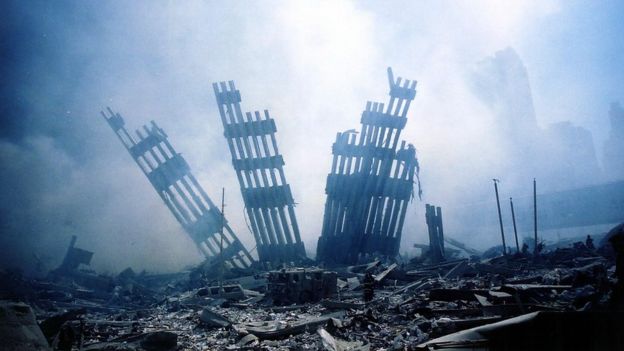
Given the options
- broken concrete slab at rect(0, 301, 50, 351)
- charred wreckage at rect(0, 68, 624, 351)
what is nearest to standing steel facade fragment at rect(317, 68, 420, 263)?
charred wreckage at rect(0, 68, 624, 351)

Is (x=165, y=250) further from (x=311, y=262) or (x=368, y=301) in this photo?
(x=368, y=301)

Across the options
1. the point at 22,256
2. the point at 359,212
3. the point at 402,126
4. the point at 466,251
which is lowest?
→ the point at 466,251

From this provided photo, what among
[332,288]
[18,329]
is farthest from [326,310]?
[18,329]

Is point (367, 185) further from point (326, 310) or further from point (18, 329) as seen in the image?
point (18, 329)

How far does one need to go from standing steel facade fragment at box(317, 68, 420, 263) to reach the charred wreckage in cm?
4

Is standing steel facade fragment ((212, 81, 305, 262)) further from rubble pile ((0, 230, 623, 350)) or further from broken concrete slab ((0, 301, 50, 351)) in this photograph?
broken concrete slab ((0, 301, 50, 351))

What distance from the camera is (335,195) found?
12.4 metres

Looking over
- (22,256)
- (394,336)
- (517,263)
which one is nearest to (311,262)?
(517,263)

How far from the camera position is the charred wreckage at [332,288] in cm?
322

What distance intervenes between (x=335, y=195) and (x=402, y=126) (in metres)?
3.46

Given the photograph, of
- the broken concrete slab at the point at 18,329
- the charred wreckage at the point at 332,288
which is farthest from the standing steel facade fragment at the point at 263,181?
the broken concrete slab at the point at 18,329

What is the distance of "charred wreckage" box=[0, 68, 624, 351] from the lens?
3.22 m

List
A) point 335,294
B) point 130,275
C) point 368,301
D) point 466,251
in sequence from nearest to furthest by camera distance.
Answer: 1. point 368,301
2. point 335,294
3. point 130,275
4. point 466,251

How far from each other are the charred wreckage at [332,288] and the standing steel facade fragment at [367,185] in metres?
0.04
